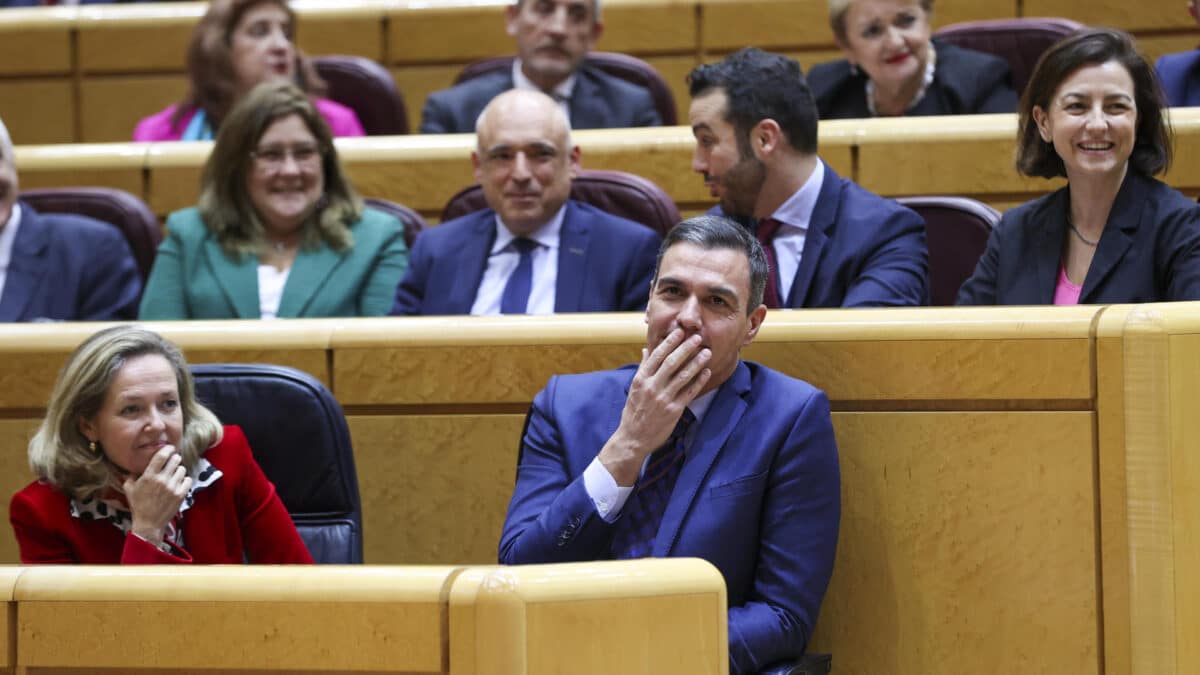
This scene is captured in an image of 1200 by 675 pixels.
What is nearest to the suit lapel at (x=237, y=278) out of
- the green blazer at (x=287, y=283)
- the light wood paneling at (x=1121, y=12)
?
the green blazer at (x=287, y=283)

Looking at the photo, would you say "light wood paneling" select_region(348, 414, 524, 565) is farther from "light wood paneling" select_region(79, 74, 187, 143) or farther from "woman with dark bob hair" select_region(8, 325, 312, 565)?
"light wood paneling" select_region(79, 74, 187, 143)

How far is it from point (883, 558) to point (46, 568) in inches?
24.9

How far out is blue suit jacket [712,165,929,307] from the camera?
1.58 metres

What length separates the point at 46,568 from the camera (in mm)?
977

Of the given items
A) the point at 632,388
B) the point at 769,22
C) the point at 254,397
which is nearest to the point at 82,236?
the point at 254,397

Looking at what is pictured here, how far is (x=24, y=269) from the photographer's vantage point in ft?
6.56

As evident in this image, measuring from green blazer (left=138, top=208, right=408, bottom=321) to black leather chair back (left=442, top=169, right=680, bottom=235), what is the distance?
24cm

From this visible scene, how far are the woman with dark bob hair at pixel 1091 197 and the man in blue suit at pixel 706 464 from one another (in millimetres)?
352

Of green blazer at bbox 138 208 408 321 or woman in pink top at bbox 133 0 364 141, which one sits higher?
woman in pink top at bbox 133 0 364 141

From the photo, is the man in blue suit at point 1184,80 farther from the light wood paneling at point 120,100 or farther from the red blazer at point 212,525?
the light wood paneling at point 120,100

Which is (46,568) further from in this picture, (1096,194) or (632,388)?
(1096,194)

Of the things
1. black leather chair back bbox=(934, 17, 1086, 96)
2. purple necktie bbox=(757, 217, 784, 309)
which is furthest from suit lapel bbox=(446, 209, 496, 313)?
black leather chair back bbox=(934, 17, 1086, 96)

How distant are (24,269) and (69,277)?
0.06 metres

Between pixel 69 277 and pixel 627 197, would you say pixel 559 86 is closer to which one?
pixel 627 197
